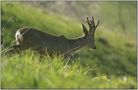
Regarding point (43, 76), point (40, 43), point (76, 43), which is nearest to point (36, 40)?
point (40, 43)

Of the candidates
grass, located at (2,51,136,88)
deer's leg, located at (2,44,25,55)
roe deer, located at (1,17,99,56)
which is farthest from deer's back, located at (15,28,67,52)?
grass, located at (2,51,136,88)

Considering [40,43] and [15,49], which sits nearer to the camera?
[15,49]

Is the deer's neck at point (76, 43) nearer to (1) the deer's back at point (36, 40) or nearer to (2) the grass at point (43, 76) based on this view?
(1) the deer's back at point (36, 40)

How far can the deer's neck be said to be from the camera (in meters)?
13.2

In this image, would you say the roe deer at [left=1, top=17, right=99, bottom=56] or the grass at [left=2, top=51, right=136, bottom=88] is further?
the roe deer at [left=1, top=17, right=99, bottom=56]

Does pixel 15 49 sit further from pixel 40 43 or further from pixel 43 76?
pixel 43 76

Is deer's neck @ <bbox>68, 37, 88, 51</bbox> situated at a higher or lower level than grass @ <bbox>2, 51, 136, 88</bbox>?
lower

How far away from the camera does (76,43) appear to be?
541 inches

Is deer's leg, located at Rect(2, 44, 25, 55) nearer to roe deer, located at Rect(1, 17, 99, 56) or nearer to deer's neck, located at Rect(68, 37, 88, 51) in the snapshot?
roe deer, located at Rect(1, 17, 99, 56)

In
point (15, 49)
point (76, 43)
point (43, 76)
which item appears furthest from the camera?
point (76, 43)

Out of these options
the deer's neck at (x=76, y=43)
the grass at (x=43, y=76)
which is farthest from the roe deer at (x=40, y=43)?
the grass at (x=43, y=76)

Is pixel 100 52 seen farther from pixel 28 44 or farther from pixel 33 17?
pixel 28 44

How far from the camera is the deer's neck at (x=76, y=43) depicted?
13.2 m

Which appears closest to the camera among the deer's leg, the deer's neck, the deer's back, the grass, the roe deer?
the grass
